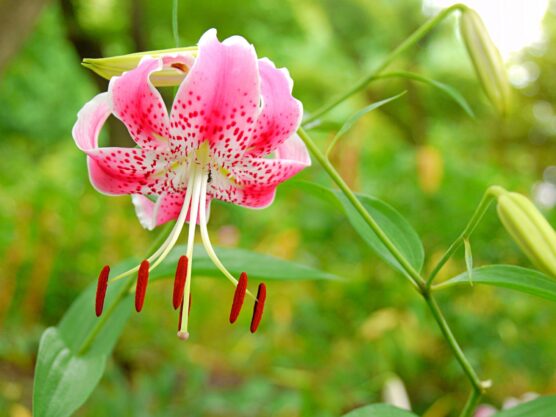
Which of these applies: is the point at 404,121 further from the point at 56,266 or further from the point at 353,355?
the point at 353,355

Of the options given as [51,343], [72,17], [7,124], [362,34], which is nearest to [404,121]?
[362,34]

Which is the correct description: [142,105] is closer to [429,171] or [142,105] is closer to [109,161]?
[109,161]

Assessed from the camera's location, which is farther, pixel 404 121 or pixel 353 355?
pixel 404 121

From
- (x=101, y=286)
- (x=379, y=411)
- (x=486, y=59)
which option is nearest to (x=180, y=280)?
(x=101, y=286)

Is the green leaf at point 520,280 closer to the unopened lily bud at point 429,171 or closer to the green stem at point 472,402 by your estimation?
the green stem at point 472,402

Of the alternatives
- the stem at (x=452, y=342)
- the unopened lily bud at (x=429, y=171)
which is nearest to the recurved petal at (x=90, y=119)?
the stem at (x=452, y=342)
